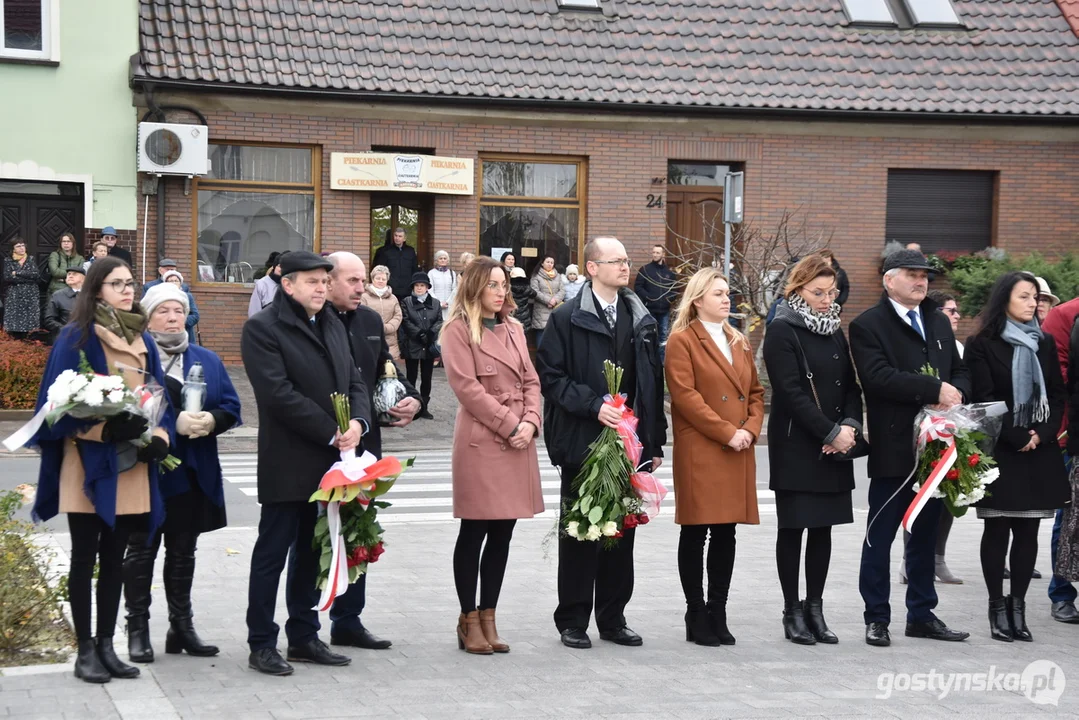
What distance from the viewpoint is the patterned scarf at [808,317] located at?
25.2ft

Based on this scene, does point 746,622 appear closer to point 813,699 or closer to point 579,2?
point 813,699

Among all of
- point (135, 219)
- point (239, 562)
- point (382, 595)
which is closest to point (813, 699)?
point (382, 595)

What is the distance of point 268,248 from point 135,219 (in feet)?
7.07

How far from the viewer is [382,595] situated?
343 inches

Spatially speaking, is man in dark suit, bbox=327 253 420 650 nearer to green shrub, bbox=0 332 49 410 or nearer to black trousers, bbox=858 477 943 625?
black trousers, bbox=858 477 943 625

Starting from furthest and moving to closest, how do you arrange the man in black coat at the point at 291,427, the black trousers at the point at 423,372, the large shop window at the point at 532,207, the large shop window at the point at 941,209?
the large shop window at the point at 941,209, the large shop window at the point at 532,207, the black trousers at the point at 423,372, the man in black coat at the point at 291,427

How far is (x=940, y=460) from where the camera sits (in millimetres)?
7570

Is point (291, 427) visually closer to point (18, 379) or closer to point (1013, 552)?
point (1013, 552)

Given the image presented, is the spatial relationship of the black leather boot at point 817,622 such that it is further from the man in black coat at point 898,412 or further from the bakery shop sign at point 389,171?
the bakery shop sign at point 389,171

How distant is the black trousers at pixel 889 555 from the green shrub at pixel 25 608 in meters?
4.19

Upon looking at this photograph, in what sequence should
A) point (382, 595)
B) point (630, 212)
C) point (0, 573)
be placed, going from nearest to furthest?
point (0, 573), point (382, 595), point (630, 212)

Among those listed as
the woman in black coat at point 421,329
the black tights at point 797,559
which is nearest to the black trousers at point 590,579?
the black tights at point 797,559

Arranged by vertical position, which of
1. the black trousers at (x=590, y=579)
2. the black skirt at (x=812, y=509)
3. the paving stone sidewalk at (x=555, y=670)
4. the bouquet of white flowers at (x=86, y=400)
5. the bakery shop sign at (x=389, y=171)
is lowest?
the paving stone sidewalk at (x=555, y=670)

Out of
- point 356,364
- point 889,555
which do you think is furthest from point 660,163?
point 356,364
